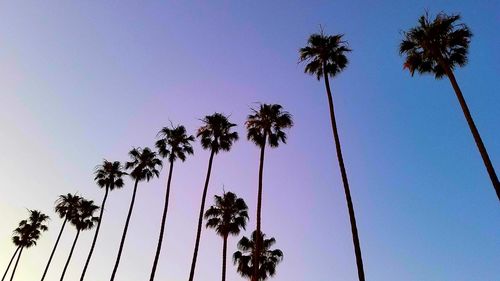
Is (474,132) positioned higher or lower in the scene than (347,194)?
higher

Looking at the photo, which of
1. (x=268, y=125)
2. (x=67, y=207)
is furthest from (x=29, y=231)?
(x=268, y=125)

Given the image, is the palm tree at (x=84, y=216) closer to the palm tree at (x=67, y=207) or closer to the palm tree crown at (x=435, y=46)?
the palm tree at (x=67, y=207)

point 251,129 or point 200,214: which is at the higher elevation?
point 251,129

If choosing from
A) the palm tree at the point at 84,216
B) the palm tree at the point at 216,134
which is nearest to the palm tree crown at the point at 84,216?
the palm tree at the point at 84,216

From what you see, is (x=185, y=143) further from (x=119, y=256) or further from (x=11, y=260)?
(x=11, y=260)

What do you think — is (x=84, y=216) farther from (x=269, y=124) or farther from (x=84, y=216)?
(x=269, y=124)

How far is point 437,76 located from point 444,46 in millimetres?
2200

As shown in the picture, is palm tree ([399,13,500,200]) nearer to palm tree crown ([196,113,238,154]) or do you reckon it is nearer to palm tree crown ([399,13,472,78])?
palm tree crown ([399,13,472,78])

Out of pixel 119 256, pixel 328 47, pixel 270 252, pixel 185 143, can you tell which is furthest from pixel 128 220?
pixel 328 47

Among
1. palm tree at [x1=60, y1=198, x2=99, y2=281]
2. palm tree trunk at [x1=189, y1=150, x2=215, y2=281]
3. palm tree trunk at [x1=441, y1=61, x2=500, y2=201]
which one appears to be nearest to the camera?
palm tree trunk at [x1=441, y1=61, x2=500, y2=201]

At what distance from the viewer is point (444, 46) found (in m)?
28.5

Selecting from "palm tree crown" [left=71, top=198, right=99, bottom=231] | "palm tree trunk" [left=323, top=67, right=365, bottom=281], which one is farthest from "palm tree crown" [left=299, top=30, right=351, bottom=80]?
"palm tree crown" [left=71, top=198, right=99, bottom=231]

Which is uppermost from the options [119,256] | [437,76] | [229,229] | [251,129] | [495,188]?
[251,129]

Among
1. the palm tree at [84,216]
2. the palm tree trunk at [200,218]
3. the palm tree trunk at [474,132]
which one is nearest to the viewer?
the palm tree trunk at [474,132]
